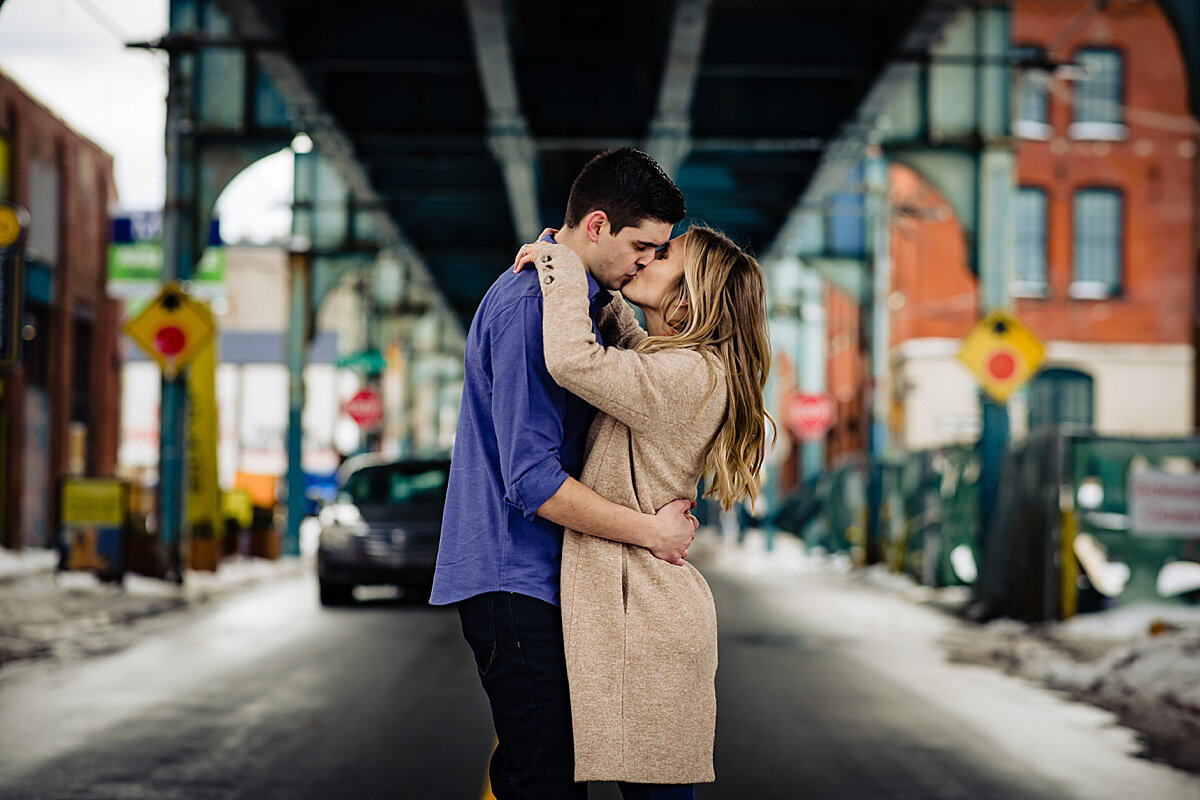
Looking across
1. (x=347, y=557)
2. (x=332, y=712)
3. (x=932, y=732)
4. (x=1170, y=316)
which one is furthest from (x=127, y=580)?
(x=1170, y=316)

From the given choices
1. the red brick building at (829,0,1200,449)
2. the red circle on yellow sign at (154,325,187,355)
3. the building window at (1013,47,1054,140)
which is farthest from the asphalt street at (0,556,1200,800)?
the building window at (1013,47,1054,140)

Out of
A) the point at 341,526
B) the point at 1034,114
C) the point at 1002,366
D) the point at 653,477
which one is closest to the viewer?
the point at 653,477

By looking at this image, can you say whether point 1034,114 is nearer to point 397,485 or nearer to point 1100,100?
point 1100,100

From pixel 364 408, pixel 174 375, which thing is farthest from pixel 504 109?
pixel 364 408

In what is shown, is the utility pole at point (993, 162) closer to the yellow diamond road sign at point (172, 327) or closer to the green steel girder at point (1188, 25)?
the green steel girder at point (1188, 25)

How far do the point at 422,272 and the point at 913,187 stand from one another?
1479cm

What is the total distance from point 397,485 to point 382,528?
3.00ft

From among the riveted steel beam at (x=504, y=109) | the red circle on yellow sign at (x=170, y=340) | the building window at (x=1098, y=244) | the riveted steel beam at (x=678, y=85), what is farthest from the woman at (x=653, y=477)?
the building window at (x=1098, y=244)

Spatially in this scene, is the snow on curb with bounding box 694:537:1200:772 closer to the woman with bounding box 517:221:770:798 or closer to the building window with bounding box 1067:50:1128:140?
the woman with bounding box 517:221:770:798

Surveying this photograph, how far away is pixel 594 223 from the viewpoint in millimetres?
3537

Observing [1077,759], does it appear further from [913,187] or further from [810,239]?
[913,187]

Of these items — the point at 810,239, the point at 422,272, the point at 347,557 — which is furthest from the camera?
the point at 422,272

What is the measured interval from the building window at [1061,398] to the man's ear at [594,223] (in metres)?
40.2

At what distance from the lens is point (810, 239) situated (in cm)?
3091
